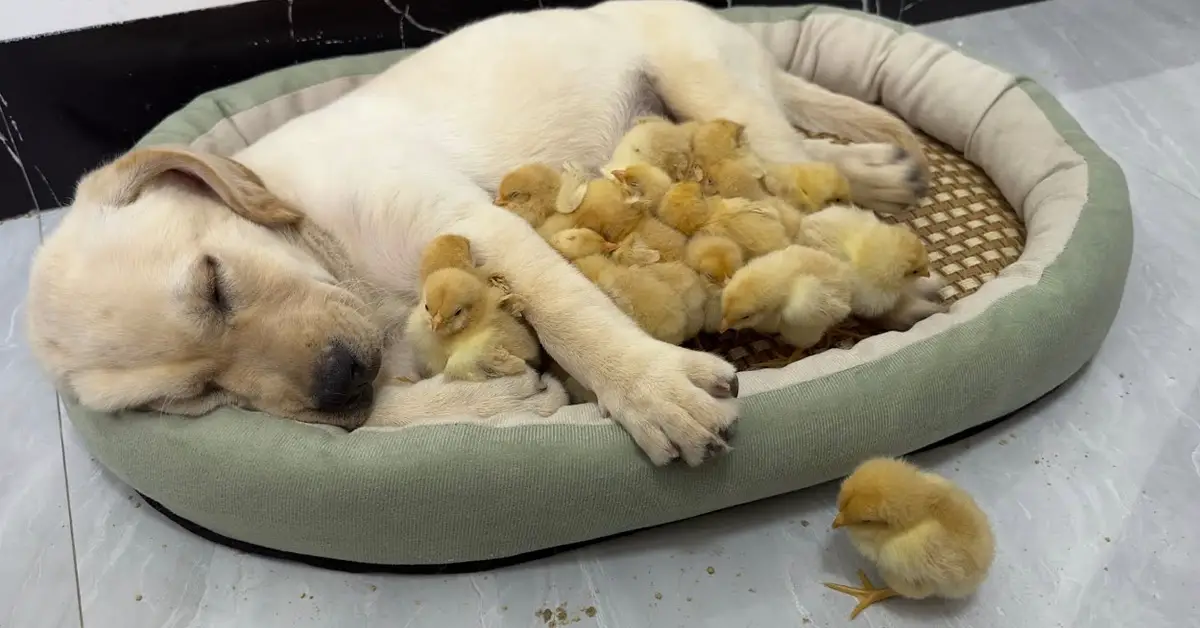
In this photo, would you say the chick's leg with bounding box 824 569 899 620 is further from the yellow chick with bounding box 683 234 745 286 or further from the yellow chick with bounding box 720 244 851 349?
the yellow chick with bounding box 683 234 745 286

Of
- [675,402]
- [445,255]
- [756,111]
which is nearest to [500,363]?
[445,255]

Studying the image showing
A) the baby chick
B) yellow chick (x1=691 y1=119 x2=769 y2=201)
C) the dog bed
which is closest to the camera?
the baby chick

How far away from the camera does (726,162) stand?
185 cm

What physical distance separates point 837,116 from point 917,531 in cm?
132

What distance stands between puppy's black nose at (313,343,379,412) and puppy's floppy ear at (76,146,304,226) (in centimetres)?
32

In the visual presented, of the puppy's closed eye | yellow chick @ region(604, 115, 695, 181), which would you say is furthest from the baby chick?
the puppy's closed eye

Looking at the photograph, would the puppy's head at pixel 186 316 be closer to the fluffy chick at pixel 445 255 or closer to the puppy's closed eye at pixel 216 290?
the puppy's closed eye at pixel 216 290

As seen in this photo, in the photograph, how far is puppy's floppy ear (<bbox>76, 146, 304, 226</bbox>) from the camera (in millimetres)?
1589

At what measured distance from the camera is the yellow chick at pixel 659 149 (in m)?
1.87

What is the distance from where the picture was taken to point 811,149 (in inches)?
85.5

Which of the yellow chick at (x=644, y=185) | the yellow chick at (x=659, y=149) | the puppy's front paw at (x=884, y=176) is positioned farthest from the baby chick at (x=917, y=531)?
the puppy's front paw at (x=884, y=176)

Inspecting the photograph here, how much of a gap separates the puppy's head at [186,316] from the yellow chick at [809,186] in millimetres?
886

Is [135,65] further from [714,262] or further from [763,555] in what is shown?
[763,555]

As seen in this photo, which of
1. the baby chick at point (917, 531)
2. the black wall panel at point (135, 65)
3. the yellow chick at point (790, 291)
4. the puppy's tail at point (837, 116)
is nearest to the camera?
the baby chick at point (917, 531)
